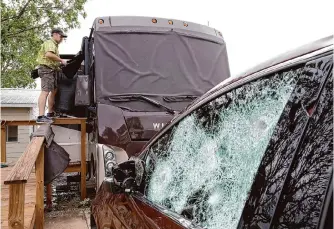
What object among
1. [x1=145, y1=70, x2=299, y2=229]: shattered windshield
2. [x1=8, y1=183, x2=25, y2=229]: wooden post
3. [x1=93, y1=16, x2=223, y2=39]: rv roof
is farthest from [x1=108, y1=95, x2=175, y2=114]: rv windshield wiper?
[x1=145, y1=70, x2=299, y2=229]: shattered windshield

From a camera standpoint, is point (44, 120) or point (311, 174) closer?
point (311, 174)

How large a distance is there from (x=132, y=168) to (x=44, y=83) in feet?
17.2

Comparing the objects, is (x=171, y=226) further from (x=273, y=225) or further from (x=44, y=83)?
(x=44, y=83)

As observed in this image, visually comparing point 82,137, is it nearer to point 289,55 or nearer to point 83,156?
point 83,156

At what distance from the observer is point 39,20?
16531 mm

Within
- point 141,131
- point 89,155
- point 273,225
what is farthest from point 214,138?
point 89,155

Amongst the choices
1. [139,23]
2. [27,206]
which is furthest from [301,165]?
[139,23]

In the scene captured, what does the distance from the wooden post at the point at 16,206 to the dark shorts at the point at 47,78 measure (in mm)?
4582

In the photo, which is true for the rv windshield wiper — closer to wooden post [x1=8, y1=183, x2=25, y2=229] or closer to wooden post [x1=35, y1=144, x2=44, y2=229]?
wooden post [x1=35, y1=144, x2=44, y2=229]

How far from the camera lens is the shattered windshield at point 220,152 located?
4.55 ft

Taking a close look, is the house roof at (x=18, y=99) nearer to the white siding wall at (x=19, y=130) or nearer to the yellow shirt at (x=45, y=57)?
the white siding wall at (x=19, y=130)

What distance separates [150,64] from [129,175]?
372 centimetres

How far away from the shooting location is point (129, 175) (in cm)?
233

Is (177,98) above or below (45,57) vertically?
below
